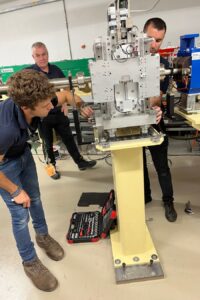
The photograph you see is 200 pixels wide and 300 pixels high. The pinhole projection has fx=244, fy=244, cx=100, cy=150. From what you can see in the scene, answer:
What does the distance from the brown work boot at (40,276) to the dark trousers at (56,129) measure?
60.0 inches

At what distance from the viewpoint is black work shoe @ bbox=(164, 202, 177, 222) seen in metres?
1.96

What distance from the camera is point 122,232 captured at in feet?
5.00

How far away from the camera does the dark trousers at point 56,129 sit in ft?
8.99

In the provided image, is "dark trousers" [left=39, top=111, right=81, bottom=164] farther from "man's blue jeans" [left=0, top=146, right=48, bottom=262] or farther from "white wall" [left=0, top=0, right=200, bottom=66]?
"white wall" [left=0, top=0, right=200, bottom=66]

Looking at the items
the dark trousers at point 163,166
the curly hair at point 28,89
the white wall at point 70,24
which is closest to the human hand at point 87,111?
the curly hair at point 28,89

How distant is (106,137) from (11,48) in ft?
12.0

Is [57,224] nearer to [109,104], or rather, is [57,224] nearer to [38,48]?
[109,104]

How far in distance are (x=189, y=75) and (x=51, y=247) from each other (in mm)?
Result: 1438

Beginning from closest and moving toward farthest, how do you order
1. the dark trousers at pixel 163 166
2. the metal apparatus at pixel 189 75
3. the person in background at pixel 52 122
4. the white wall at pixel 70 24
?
the metal apparatus at pixel 189 75
the dark trousers at pixel 163 166
the person in background at pixel 52 122
the white wall at pixel 70 24

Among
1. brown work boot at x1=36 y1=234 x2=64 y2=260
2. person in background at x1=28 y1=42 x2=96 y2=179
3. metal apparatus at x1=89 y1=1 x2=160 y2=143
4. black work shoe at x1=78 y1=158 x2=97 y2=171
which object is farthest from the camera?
black work shoe at x1=78 y1=158 x2=97 y2=171

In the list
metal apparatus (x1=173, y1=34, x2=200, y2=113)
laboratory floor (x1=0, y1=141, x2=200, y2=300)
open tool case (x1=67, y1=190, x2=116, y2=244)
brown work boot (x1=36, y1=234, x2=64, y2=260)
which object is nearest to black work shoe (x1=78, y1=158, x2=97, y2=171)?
laboratory floor (x1=0, y1=141, x2=200, y2=300)

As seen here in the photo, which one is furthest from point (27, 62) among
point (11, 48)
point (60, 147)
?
point (60, 147)

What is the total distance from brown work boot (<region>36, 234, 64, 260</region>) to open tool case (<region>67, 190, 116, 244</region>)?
0.37ft

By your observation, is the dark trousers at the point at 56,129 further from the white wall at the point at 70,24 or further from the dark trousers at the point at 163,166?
the white wall at the point at 70,24
